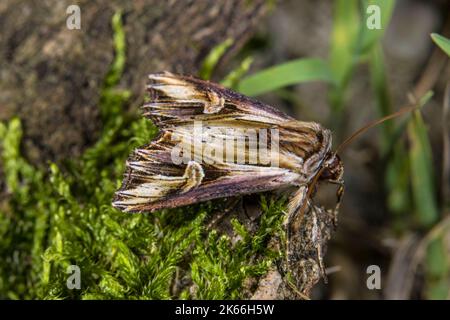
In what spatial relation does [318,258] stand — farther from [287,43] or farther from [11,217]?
[287,43]

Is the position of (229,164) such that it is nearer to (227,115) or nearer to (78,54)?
(227,115)

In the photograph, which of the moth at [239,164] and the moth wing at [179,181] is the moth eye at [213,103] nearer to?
the moth at [239,164]

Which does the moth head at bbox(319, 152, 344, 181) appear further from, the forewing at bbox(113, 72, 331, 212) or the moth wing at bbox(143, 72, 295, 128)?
the moth wing at bbox(143, 72, 295, 128)

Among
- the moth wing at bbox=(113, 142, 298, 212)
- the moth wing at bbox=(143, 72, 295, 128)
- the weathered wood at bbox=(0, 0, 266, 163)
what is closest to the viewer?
the moth wing at bbox=(113, 142, 298, 212)

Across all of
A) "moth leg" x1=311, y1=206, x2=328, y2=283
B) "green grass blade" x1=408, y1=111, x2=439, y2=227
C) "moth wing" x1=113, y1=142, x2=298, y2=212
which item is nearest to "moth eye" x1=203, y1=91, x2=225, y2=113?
"moth wing" x1=113, y1=142, x2=298, y2=212

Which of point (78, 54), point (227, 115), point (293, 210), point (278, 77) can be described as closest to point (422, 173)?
point (278, 77)

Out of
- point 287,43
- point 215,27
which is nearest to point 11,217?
point 215,27

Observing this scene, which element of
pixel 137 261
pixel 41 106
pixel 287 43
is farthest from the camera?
pixel 287 43
